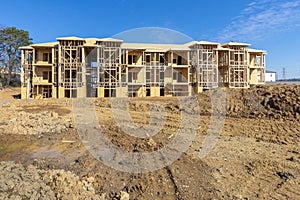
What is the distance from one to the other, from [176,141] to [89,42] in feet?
74.9

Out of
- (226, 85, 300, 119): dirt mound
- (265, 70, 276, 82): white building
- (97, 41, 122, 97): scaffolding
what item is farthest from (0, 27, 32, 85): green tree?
(265, 70, 276, 82): white building

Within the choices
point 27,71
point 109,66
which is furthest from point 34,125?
point 27,71

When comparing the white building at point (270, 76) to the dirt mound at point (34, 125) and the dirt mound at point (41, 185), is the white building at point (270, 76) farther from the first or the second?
the dirt mound at point (41, 185)

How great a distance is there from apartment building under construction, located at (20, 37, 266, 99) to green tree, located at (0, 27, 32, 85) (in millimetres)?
12311

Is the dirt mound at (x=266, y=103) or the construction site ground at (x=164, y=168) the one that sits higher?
the dirt mound at (x=266, y=103)

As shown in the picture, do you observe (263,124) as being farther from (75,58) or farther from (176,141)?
(75,58)

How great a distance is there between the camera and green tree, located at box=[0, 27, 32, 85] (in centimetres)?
3741

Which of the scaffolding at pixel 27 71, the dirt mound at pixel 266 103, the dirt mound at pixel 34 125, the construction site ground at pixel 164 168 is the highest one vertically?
the scaffolding at pixel 27 71

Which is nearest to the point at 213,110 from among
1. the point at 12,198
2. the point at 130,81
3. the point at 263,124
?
the point at 263,124

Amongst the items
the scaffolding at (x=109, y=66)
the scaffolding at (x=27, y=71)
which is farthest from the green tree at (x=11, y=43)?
the scaffolding at (x=109, y=66)

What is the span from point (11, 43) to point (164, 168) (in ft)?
134

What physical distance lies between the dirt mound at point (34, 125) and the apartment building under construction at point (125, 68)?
1451 cm

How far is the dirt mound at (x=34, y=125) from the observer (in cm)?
1027

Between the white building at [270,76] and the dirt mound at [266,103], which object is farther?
the white building at [270,76]
